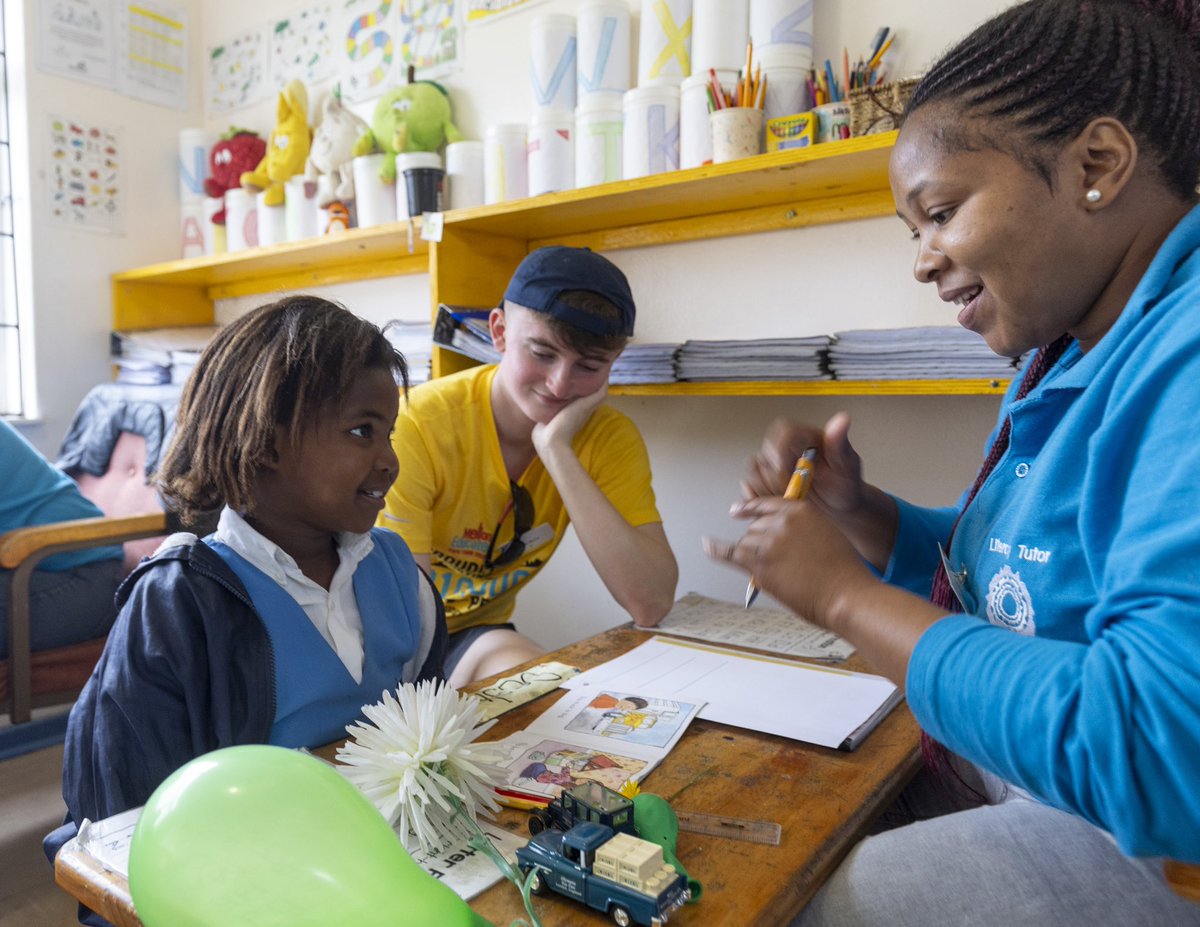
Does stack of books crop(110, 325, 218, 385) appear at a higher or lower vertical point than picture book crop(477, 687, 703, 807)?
higher

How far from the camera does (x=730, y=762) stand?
87cm

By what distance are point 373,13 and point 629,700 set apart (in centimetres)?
242

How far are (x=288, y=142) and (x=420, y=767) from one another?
2.50 m

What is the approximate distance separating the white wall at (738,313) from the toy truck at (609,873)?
136 centimetres

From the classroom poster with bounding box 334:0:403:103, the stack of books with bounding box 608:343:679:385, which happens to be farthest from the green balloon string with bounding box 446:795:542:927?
the classroom poster with bounding box 334:0:403:103

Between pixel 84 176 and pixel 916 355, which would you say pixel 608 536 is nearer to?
pixel 916 355

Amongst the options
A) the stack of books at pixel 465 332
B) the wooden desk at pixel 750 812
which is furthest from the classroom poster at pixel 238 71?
the wooden desk at pixel 750 812

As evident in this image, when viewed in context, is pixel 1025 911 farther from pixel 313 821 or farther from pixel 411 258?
pixel 411 258

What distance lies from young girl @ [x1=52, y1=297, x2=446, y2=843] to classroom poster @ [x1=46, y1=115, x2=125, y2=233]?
2470 mm

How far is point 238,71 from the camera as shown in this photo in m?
3.08

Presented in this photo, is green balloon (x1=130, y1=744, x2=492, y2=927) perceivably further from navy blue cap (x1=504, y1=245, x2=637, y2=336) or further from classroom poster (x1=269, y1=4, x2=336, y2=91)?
classroom poster (x1=269, y1=4, x2=336, y2=91)

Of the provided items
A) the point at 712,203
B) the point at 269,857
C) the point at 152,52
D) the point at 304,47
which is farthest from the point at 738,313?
the point at 152,52

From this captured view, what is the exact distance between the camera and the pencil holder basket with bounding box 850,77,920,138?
58.9 inches

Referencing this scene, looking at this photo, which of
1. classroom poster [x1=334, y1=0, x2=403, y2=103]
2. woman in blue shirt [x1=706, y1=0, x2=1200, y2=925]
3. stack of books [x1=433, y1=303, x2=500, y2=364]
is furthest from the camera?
classroom poster [x1=334, y1=0, x2=403, y2=103]
